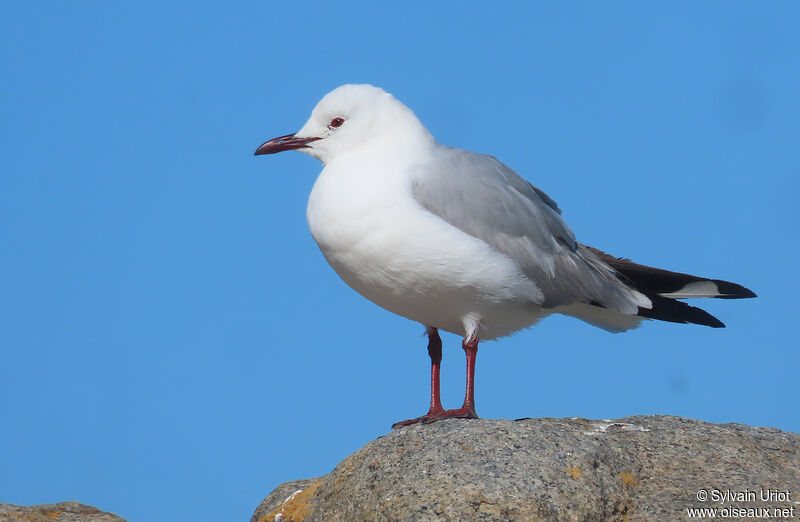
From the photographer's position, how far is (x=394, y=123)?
7441 mm

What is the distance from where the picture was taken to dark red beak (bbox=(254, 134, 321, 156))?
7746 millimetres

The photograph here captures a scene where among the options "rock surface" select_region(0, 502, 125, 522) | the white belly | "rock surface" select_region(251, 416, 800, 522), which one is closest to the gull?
the white belly

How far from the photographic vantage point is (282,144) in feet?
25.6

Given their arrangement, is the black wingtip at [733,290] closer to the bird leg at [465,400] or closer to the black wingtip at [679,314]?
the black wingtip at [679,314]

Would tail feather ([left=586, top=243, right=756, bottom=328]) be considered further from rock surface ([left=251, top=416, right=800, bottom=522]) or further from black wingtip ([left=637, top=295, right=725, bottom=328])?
rock surface ([left=251, top=416, right=800, bottom=522])

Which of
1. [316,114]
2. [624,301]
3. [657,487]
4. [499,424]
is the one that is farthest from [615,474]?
[316,114]

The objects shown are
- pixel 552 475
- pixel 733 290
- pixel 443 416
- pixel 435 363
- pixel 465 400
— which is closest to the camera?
pixel 552 475

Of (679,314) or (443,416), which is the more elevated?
(679,314)

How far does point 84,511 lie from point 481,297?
344cm

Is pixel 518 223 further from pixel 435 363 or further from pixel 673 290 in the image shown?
pixel 673 290

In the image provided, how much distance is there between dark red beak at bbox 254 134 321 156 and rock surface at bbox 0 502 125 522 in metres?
3.08

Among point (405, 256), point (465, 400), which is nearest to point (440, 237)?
point (405, 256)

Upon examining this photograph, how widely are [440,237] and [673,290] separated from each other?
255cm

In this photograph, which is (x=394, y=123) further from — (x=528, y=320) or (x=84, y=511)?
(x=84, y=511)
